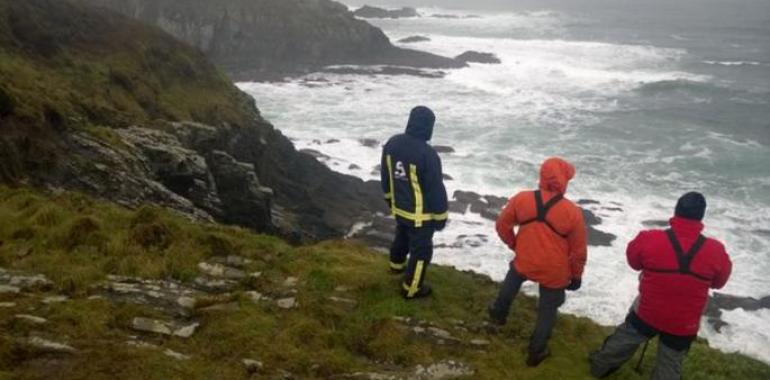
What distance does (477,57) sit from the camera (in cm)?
8569

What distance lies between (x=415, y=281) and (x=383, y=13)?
419 ft

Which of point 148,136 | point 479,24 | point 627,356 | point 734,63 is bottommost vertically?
point 627,356

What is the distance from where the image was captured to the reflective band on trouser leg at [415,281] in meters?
9.01

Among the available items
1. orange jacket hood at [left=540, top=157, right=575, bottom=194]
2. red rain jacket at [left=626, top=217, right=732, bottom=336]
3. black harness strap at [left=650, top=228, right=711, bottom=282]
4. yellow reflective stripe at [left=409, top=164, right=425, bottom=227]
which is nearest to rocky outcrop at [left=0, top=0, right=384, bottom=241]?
yellow reflective stripe at [left=409, top=164, right=425, bottom=227]

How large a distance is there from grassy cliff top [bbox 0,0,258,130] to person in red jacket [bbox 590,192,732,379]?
1304 centimetres

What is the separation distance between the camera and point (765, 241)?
33.0 metres

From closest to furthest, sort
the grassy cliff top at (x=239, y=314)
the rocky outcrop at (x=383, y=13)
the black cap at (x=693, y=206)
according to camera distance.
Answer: the grassy cliff top at (x=239, y=314), the black cap at (x=693, y=206), the rocky outcrop at (x=383, y=13)

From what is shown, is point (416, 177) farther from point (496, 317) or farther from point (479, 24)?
point (479, 24)

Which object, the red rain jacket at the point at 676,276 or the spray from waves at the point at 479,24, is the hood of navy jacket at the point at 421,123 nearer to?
the red rain jacket at the point at 676,276

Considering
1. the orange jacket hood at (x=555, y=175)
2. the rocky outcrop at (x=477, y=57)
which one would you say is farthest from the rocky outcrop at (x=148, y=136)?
the rocky outcrop at (x=477, y=57)

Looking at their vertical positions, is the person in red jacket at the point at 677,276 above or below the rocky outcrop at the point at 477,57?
below

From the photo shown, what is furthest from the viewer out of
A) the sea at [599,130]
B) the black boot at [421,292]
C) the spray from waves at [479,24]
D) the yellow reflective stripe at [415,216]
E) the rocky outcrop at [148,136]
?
the spray from waves at [479,24]

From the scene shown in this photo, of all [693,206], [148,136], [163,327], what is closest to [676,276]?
[693,206]

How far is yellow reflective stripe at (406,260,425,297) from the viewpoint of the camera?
29.6 ft
